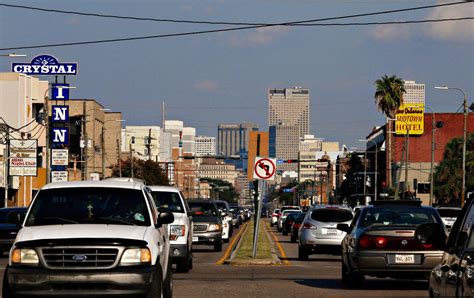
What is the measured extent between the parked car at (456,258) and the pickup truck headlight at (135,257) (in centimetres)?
372

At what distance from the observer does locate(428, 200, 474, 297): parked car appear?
32.2ft

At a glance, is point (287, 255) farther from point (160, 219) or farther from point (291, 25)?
point (160, 219)

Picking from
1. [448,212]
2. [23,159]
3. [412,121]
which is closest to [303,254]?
[448,212]

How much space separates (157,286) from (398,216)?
26.5 ft

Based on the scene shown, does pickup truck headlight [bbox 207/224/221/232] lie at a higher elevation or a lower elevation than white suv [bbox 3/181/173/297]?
lower

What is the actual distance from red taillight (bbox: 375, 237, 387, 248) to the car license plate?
328 millimetres

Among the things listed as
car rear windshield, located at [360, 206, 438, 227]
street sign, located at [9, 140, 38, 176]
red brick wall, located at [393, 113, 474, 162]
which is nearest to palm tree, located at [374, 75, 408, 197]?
red brick wall, located at [393, 113, 474, 162]

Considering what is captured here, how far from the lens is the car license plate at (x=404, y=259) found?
20.0 m

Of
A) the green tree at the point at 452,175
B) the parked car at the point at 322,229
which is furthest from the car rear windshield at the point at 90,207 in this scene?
the green tree at the point at 452,175

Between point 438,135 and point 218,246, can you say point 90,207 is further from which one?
point 438,135

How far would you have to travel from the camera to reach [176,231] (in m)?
25.5

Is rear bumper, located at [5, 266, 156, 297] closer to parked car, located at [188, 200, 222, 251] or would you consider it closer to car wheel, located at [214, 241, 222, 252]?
parked car, located at [188, 200, 222, 251]

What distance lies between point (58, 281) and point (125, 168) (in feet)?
344

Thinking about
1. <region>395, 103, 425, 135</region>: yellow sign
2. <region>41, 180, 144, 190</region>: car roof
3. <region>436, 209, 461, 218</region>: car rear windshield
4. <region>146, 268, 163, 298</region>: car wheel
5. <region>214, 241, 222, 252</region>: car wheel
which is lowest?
<region>214, 241, 222, 252</region>: car wheel
